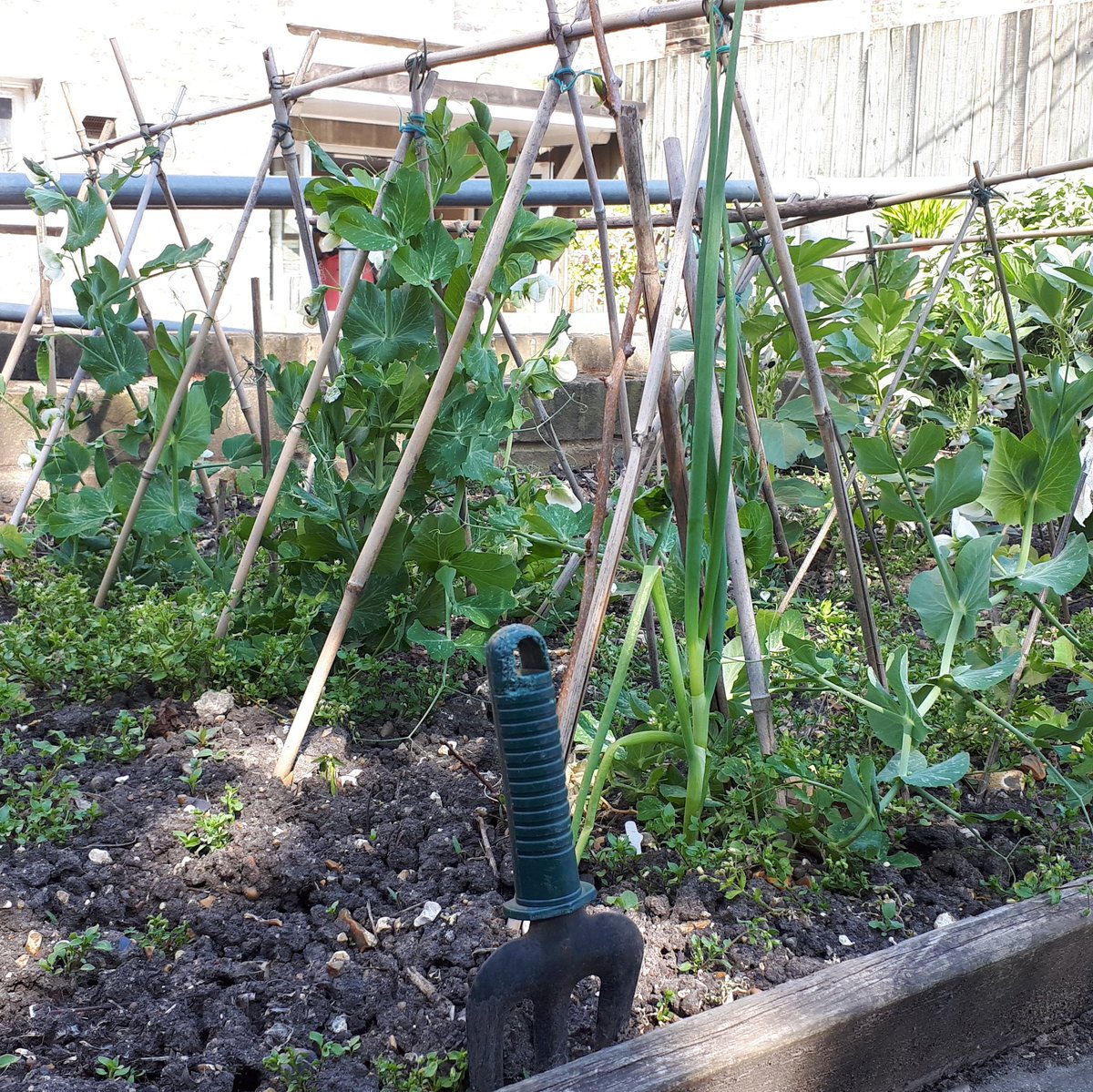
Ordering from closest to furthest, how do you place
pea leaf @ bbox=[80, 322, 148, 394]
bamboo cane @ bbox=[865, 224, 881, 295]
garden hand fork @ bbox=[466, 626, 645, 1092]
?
1. garden hand fork @ bbox=[466, 626, 645, 1092]
2. pea leaf @ bbox=[80, 322, 148, 394]
3. bamboo cane @ bbox=[865, 224, 881, 295]

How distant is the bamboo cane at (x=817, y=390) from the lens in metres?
1.70

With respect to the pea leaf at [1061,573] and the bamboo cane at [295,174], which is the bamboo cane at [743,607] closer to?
the pea leaf at [1061,573]

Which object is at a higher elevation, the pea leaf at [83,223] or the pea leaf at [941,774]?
the pea leaf at [83,223]

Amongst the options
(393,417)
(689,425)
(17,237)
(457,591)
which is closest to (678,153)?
(689,425)

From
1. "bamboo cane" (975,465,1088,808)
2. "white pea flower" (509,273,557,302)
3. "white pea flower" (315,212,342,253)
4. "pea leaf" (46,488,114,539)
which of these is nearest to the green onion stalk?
"white pea flower" (509,273,557,302)

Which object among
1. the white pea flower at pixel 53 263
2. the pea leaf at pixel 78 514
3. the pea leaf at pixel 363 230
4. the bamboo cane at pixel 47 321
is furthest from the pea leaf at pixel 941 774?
the bamboo cane at pixel 47 321

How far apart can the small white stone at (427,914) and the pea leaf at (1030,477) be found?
1.15 metres

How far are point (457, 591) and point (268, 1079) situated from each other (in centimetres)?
111

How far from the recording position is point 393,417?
2.03 m

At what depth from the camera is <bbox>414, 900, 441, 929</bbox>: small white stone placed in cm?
155

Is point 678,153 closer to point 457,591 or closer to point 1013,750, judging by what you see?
point 457,591

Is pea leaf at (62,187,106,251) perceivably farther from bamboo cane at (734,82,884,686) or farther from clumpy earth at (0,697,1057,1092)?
bamboo cane at (734,82,884,686)

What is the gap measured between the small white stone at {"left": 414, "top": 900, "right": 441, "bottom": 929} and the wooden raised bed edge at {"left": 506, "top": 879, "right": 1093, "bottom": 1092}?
0.39 m

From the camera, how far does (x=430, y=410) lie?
1793 mm
